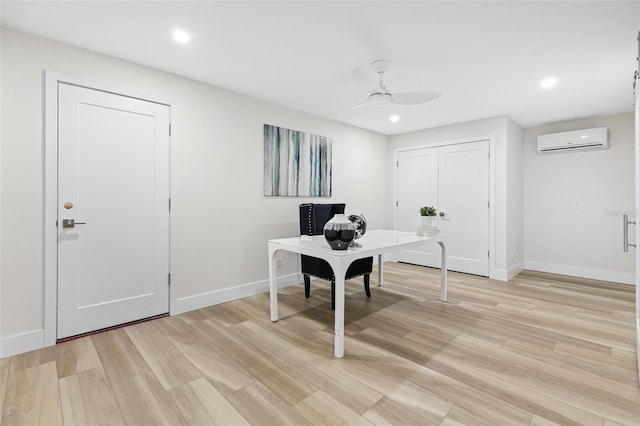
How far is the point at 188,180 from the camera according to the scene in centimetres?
303

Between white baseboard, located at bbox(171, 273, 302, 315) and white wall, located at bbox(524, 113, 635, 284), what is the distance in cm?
407

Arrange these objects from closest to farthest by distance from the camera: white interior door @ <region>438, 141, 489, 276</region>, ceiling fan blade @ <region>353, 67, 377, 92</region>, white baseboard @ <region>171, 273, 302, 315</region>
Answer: ceiling fan blade @ <region>353, 67, 377, 92</region> → white baseboard @ <region>171, 273, 302, 315</region> → white interior door @ <region>438, 141, 489, 276</region>

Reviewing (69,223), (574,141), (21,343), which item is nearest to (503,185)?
(574,141)

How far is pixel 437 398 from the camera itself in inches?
66.3

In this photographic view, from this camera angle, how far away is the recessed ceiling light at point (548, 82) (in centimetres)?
302

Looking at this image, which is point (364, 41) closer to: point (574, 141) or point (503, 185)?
point (503, 185)

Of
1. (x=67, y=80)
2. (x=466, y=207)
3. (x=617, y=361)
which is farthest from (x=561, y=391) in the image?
(x=67, y=80)

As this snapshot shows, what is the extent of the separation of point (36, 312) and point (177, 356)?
1.15 meters

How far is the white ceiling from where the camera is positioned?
1.96m

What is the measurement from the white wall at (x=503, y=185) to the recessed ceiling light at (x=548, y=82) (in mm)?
1055

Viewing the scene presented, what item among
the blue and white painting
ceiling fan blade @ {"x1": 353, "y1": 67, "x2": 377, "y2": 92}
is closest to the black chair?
the blue and white painting

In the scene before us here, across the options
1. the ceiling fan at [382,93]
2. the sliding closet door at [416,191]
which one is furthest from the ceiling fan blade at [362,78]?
the sliding closet door at [416,191]

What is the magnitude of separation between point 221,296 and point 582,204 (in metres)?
5.19

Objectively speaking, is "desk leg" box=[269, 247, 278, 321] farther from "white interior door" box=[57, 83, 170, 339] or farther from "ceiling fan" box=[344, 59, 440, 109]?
"ceiling fan" box=[344, 59, 440, 109]
